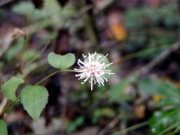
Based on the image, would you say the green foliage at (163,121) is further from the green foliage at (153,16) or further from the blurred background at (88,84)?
the green foliage at (153,16)

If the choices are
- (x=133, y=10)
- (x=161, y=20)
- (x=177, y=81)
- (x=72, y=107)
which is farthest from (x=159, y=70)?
(x=72, y=107)

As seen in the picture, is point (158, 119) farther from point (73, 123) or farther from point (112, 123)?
point (73, 123)

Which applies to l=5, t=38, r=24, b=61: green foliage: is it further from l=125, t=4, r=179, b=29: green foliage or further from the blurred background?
l=125, t=4, r=179, b=29: green foliage

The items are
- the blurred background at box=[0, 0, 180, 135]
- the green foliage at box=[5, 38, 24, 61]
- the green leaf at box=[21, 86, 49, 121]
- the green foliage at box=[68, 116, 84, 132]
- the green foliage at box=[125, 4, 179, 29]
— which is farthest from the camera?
the green foliage at box=[125, 4, 179, 29]

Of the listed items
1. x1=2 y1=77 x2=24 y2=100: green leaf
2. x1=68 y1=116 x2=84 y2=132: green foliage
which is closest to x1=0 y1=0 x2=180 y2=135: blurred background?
x1=68 y1=116 x2=84 y2=132: green foliage

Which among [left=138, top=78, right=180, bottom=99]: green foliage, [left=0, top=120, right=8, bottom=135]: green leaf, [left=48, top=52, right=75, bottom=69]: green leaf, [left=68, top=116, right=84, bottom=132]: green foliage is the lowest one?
[left=0, top=120, right=8, bottom=135]: green leaf

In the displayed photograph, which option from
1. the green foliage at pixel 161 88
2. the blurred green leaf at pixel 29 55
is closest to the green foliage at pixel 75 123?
the green foliage at pixel 161 88

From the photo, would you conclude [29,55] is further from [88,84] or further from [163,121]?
[163,121]
